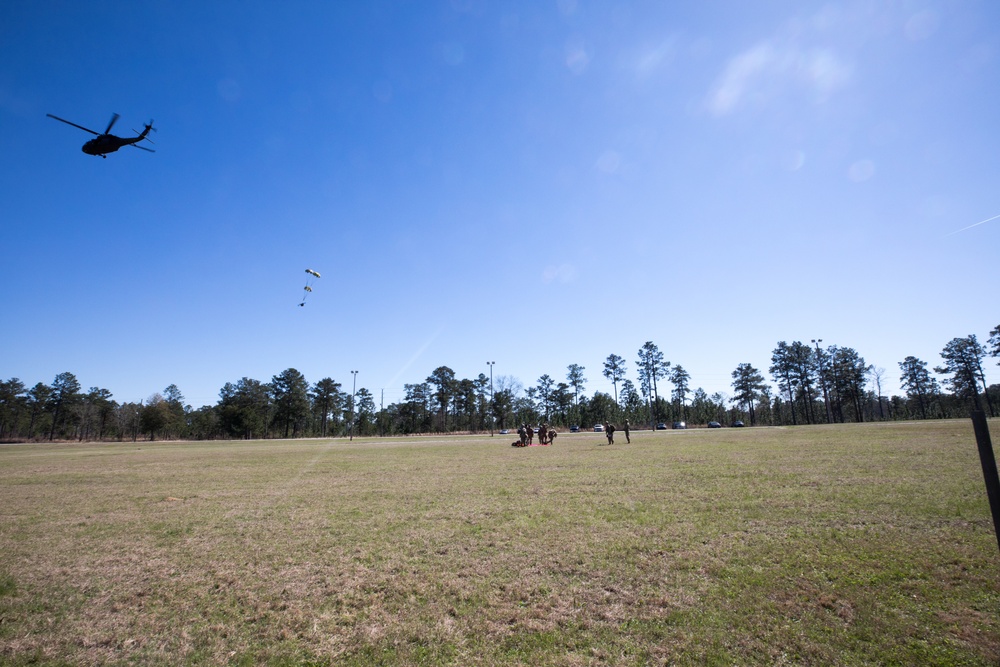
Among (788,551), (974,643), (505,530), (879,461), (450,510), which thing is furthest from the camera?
(879,461)

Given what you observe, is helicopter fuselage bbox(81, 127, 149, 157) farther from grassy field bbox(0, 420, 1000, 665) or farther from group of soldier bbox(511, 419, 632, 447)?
group of soldier bbox(511, 419, 632, 447)

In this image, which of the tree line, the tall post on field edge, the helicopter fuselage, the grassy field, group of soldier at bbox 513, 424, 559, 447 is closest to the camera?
the tall post on field edge

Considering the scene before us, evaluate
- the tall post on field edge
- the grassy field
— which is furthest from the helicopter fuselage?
the tall post on field edge

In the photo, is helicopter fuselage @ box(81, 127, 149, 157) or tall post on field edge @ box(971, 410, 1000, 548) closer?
tall post on field edge @ box(971, 410, 1000, 548)

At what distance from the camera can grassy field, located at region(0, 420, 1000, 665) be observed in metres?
4.45

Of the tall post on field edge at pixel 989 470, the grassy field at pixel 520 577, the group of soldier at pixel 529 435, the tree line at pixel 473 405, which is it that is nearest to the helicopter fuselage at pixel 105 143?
the grassy field at pixel 520 577

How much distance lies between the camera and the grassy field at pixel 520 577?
4.45 metres

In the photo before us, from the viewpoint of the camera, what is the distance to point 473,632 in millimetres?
4754

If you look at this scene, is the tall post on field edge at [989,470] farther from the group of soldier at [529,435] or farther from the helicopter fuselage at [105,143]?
the group of soldier at [529,435]

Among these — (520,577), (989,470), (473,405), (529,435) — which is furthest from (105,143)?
(473,405)

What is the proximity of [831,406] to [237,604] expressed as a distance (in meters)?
123

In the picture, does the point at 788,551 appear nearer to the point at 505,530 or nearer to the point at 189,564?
the point at 505,530

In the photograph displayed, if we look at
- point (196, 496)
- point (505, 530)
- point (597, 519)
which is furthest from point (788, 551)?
point (196, 496)

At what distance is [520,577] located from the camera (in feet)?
20.4
